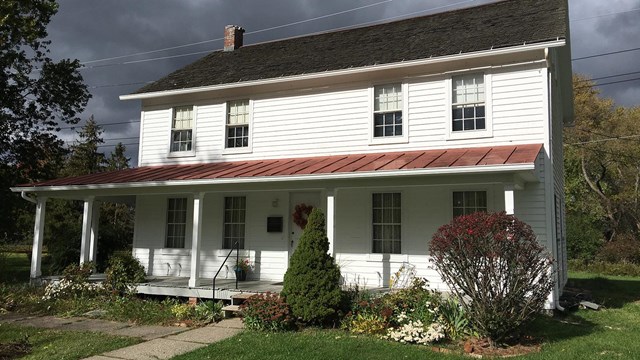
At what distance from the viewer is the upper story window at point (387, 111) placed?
38.8ft

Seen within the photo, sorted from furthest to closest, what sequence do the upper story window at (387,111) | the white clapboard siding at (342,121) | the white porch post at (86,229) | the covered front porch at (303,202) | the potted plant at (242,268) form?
the white porch post at (86,229) < the potted plant at (242,268) < the upper story window at (387,111) < the white clapboard siding at (342,121) < the covered front porch at (303,202)

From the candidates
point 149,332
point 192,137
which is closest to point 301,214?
point 192,137

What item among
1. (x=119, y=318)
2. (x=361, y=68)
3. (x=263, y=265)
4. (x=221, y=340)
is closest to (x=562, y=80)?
(x=361, y=68)

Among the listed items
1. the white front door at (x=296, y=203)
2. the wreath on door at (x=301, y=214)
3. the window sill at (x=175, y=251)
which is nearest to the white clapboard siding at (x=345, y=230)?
the window sill at (x=175, y=251)

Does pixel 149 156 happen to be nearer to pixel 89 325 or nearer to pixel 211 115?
pixel 211 115

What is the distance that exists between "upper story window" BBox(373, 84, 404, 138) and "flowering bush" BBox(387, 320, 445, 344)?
208 inches

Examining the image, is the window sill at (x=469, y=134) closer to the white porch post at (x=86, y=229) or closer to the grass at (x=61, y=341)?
the grass at (x=61, y=341)

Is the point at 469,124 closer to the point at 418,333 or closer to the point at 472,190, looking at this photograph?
the point at 472,190

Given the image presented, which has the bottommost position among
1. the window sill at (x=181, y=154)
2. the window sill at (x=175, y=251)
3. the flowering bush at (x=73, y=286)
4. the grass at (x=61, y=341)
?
the grass at (x=61, y=341)

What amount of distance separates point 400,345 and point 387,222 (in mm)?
4423

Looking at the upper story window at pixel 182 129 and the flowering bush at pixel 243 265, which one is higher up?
the upper story window at pixel 182 129

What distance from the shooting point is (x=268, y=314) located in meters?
8.50

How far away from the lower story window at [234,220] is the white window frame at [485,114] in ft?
18.6

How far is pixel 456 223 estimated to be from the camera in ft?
24.8
